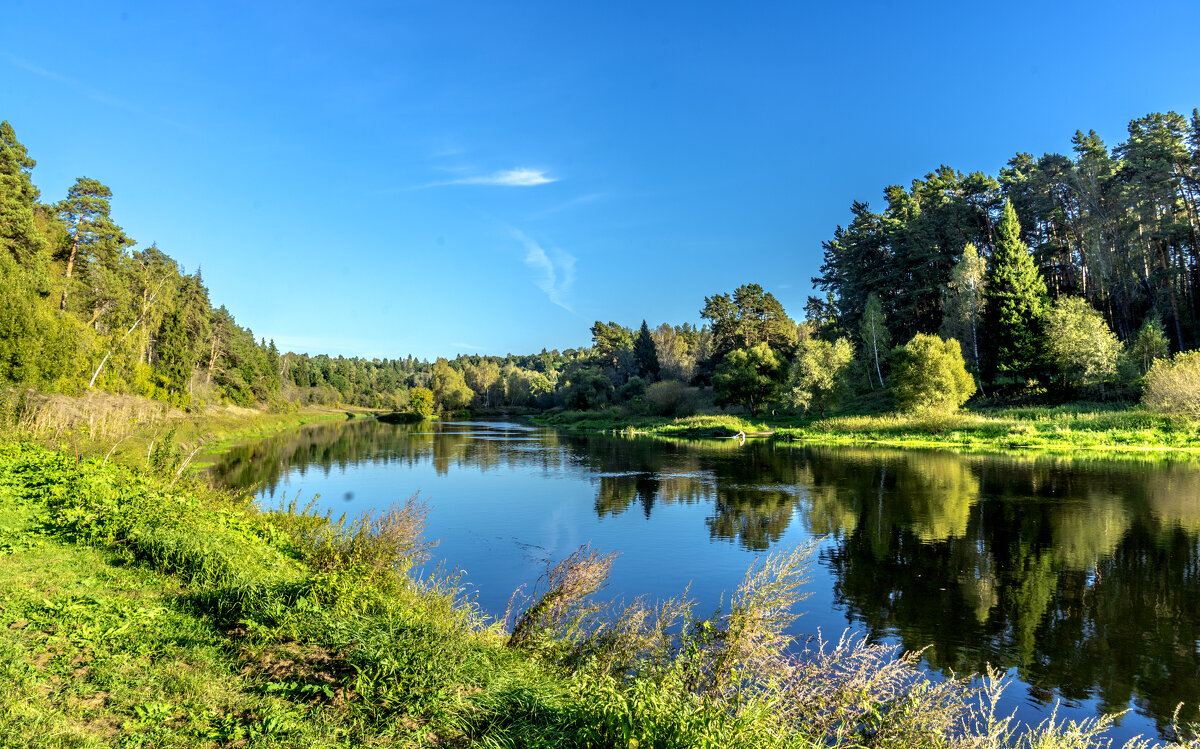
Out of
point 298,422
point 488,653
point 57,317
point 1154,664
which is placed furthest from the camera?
point 298,422

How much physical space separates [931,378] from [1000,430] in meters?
5.20

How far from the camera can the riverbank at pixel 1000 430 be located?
32.9 metres

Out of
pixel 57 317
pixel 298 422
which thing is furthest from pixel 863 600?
pixel 298 422

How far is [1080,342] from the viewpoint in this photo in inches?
1657

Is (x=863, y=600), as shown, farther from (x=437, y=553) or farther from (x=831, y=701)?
(x=437, y=553)

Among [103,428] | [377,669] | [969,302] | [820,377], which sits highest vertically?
[969,302]

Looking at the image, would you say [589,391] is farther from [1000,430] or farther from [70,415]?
[70,415]

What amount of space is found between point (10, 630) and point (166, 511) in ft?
16.9

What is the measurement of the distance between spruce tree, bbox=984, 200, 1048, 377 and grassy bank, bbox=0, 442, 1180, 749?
47.4m

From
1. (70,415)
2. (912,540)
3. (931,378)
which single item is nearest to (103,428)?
(70,415)

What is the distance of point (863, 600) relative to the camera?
12195mm

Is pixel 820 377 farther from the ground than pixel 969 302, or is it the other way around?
pixel 969 302

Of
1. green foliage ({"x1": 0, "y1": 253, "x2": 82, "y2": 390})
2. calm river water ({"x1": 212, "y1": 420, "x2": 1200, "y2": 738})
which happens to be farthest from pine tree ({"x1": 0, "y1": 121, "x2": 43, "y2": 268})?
calm river water ({"x1": 212, "y1": 420, "x2": 1200, "y2": 738})

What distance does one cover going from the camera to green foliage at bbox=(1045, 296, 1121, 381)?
135ft
